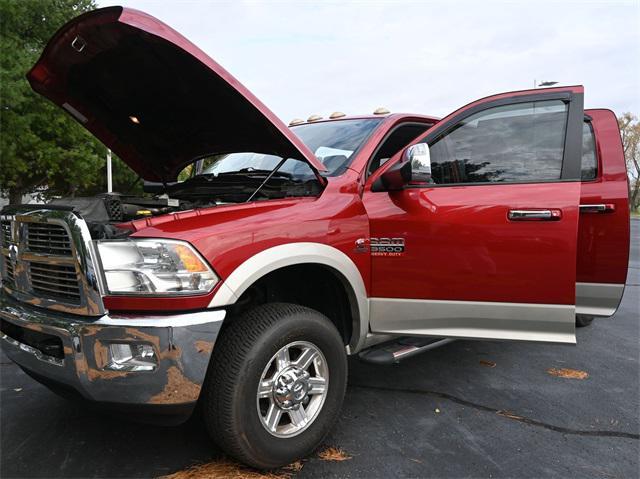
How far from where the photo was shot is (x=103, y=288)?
2.02 m

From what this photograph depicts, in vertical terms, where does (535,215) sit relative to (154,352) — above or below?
above

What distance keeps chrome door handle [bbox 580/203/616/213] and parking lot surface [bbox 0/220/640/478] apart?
4.52 ft

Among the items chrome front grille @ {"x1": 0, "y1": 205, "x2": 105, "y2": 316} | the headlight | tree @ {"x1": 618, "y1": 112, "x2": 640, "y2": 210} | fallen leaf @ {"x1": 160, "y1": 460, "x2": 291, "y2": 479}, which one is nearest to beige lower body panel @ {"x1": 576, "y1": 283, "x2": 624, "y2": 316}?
fallen leaf @ {"x1": 160, "y1": 460, "x2": 291, "y2": 479}

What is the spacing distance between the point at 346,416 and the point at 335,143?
6.16ft

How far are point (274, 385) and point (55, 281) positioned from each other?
120 cm

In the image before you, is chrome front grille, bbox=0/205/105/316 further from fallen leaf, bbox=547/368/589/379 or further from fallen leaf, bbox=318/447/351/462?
fallen leaf, bbox=547/368/589/379

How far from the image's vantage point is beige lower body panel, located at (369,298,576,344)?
2756 mm

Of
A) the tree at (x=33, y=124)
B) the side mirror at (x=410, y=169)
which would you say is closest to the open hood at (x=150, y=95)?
the side mirror at (x=410, y=169)

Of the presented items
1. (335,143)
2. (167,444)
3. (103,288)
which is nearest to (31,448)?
(167,444)

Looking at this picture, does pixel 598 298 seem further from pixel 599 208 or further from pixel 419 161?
pixel 419 161

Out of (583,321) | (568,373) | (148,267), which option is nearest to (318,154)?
(148,267)

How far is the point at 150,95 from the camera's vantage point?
314 centimetres

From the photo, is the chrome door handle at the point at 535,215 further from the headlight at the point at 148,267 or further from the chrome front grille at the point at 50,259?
the chrome front grille at the point at 50,259

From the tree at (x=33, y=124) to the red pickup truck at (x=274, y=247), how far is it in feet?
33.0
